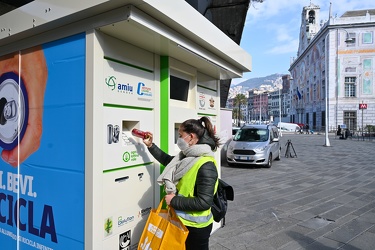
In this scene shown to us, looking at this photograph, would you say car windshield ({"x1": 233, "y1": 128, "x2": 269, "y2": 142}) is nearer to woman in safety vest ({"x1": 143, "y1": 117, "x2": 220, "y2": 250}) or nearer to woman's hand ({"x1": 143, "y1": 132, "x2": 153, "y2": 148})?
woman's hand ({"x1": 143, "y1": 132, "x2": 153, "y2": 148})

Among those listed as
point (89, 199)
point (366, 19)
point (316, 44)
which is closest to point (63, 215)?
point (89, 199)

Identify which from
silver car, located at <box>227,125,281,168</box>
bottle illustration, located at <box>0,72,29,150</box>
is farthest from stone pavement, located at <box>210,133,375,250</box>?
bottle illustration, located at <box>0,72,29,150</box>

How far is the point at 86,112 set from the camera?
2168 mm

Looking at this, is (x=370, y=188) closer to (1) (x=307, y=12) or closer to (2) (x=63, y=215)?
(2) (x=63, y=215)

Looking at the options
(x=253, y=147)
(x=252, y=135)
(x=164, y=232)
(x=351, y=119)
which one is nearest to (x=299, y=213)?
(x=164, y=232)

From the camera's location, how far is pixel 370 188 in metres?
7.45

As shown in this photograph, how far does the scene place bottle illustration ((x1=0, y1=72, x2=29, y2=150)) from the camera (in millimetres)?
2667

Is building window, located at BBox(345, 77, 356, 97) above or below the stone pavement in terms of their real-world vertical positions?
above

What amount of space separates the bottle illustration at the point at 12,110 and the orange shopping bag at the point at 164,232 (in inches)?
59.8

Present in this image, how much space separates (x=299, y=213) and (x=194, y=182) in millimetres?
3838

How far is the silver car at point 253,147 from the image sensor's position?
10.9m

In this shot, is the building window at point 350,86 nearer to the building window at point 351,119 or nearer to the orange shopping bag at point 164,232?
the building window at point 351,119

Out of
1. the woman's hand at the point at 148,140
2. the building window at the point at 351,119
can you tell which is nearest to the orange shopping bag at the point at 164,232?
the woman's hand at the point at 148,140

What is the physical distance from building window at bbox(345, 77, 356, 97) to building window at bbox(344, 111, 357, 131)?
297cm
